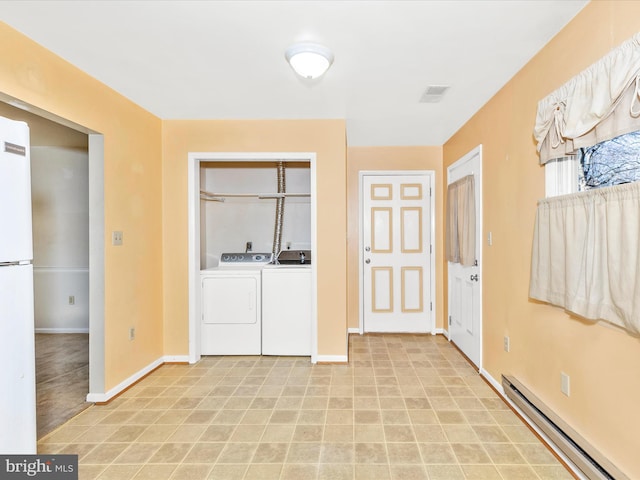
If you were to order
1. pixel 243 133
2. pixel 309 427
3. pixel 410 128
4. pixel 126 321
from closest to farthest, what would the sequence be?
1. pixel 309 427
2. pixel 126 321
3. pixel 243 133
4. pixel 410 128

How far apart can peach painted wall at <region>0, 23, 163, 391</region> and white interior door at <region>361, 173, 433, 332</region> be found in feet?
8.17

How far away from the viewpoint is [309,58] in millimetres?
1959

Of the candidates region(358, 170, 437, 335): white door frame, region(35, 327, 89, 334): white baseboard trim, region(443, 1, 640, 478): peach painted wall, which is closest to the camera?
region(443, 1, 640, 478): peach painted wall

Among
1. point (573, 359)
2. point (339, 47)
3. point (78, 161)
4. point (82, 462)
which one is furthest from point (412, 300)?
point (78, 161)

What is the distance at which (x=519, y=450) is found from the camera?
73.9 inches

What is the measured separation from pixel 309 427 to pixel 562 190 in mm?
2198

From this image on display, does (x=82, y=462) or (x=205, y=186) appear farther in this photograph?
(x=205, y=186)

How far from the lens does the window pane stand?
1.45 meters

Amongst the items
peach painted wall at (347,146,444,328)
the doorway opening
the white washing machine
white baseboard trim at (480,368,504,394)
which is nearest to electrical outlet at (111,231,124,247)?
the white washing machine

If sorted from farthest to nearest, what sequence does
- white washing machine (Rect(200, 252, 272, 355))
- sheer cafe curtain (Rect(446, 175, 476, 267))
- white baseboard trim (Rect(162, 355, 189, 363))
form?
white washing machine (Rect(200, 252, 272, 355)) → white baseboard trim (Rect(162, 355, 189, 363)) → sheer cafe curtain (Rect(446, 175, 476, 267))

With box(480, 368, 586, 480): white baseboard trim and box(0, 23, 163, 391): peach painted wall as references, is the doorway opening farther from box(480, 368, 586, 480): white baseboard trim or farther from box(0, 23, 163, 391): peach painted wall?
box(480, 368, 586, 480): white baseboard trim

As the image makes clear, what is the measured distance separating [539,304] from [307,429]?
174 cm

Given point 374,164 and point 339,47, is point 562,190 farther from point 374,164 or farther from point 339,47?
point 374,164

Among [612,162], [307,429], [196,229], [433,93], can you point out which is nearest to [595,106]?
[612,162]
